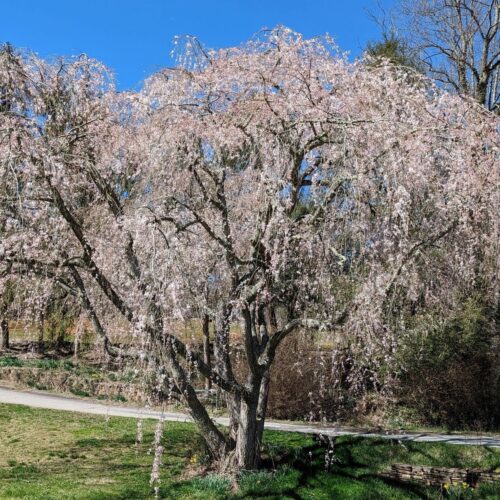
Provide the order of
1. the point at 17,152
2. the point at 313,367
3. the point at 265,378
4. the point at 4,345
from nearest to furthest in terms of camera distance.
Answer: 1. the point at 17,152
2. the point at 265,378
3. the point at 313,367
4. the point at 4,345

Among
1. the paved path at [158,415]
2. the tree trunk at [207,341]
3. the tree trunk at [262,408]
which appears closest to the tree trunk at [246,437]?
the tree trunk at [262,408]

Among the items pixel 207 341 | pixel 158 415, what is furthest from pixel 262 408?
pixel 207 341

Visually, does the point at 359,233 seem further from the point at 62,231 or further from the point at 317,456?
the point at 317,456

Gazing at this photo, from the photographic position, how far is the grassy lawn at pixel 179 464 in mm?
6809

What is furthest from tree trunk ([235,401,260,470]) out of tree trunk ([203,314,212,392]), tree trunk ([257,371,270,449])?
tree trunk ([203,314,212,392])

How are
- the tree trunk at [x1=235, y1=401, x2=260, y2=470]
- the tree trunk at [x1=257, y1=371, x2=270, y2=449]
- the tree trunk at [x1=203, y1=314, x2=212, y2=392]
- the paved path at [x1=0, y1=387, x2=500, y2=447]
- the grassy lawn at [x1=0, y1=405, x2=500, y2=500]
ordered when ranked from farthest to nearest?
the tree trunk at [x1=203, y1=314, x2=212, y2=392], the paved path at [x1=0, y1=387, x2=500, y2=447], the tree trunk at [x1=257, y1=371, x2=270, y2=449], the tree trunk at [x1=235, y1=401, x2=260, y2=470], the grassy lawn at [x1=0, y1=405, x2=500, y2=500]

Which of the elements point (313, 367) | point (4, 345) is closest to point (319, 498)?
point (313, 367)

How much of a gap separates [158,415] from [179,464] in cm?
355

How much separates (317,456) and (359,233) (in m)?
3.80

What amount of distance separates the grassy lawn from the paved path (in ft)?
1.84

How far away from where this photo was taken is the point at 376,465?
26.2 ft

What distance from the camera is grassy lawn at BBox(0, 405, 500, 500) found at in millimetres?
6809

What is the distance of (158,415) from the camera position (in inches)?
449

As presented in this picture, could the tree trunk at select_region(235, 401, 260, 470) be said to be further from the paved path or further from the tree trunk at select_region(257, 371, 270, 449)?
the paved path
